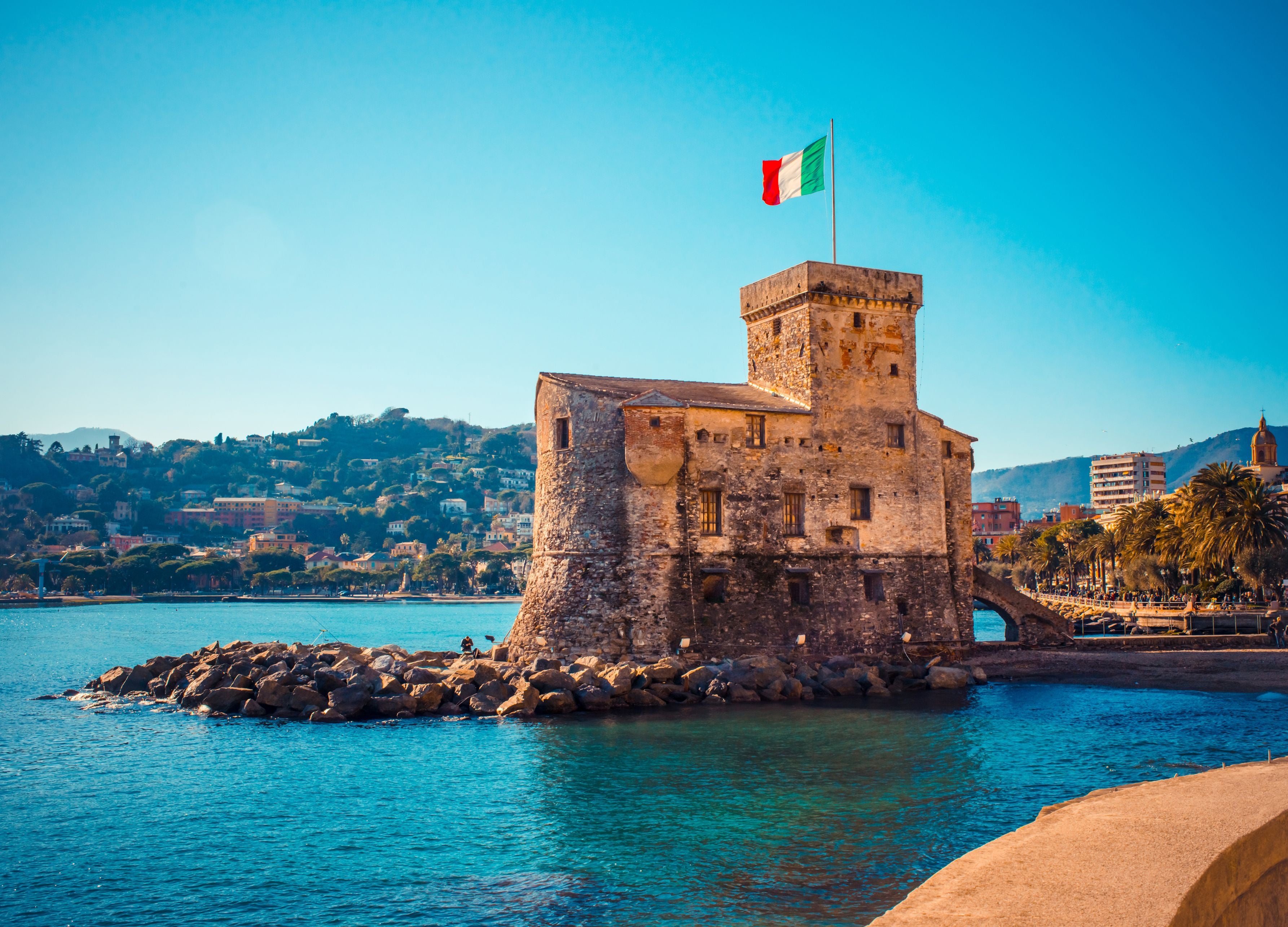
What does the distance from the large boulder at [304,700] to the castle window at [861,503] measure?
17758 millimetres

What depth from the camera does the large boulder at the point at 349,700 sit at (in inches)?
1121

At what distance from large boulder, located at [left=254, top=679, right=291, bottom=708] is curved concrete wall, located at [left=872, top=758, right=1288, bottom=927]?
2266cm

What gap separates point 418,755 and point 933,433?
70.9 ft

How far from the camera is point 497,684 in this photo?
29.3 metres

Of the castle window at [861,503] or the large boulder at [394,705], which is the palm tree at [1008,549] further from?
the large boulder at [394,705]

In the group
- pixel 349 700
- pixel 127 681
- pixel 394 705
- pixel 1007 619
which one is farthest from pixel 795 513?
pixel 127 681

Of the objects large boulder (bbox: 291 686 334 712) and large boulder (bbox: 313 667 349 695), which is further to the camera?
large boulder (bbox: 313 667 349 695)

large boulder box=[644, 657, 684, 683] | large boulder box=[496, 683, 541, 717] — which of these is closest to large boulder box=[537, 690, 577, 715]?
large boulder box=[496, 683, 541, 717]

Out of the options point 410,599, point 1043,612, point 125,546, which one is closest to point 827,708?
point 1043,612

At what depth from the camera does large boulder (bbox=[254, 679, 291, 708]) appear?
2889 centimetres

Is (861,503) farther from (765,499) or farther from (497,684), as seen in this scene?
(497,684)

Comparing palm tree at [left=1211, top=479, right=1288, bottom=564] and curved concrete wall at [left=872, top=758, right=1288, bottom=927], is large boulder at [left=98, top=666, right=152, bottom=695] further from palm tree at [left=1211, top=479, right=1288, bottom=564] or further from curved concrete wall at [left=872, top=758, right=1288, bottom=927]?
palm tree at [left=1211, top=479, right=1288, bottom=564]

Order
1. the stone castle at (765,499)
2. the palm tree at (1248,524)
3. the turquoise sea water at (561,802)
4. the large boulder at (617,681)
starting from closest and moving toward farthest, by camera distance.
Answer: the turquoise sea water at (561,802) < the large boulder at (617,681) < the stone castle at (765,499) < the palm tree at (1248,524)

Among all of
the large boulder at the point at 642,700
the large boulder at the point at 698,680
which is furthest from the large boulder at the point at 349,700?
the large boulder at the point at 698,680
